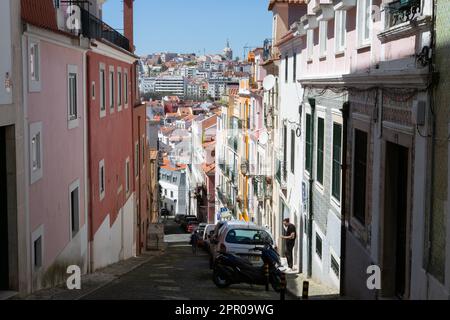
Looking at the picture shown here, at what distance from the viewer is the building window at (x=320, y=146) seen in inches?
667

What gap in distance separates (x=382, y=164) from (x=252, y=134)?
93.0 feet

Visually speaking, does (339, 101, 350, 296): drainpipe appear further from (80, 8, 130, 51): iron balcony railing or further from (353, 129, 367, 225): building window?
(80, 8, 130, 51): iron balcony railing

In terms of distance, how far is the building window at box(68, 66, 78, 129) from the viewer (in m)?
15.7

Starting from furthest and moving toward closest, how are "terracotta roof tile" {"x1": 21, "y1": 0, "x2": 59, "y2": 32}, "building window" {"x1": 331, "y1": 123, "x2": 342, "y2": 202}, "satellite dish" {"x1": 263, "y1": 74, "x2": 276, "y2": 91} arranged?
"satellite dish" {"x1": 263, "y1": 74, "x2": 276, "y2": 91}
"building window" {"x1": 331, "y1": 123, "x2": 342, "y2": 202}
"terracotta roof tile" {"x1": 21, "y1": 0, "x2": 59, "y2": 32}

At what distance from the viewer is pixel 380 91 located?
11.0 metres

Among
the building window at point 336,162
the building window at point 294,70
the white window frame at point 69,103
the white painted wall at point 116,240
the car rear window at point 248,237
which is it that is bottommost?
the white painted wall at point 116,240

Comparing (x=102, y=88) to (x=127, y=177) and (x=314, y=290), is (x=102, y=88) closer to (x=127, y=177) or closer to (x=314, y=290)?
(x=127, y=177)

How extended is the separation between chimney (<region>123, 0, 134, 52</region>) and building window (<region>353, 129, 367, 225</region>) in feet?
64.1

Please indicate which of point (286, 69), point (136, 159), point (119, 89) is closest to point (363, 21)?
point (286, 69)

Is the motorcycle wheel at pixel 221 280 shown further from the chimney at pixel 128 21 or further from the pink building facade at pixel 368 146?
the chimney at pixel 128 21

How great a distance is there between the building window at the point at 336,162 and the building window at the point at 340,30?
1.71 meters

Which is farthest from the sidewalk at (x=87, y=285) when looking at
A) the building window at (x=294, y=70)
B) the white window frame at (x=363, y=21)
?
the building window at (x=294, y=70)

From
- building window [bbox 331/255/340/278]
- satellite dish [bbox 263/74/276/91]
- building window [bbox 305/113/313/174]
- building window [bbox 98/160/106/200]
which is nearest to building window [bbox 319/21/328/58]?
building window [bbox 305/113/313/174]

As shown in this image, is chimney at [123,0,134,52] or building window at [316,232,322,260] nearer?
building window at [316,232,322,260]
